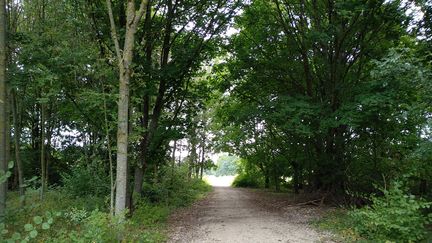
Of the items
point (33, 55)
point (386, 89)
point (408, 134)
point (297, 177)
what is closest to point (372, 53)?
point (408, 134)

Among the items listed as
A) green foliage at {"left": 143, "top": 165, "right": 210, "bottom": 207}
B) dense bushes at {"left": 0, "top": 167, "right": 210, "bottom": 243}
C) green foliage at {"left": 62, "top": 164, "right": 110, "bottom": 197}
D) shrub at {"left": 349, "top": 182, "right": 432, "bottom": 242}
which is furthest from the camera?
green foliage at {"left": 143, "top": 165, "right": 210, "bottom": 207}

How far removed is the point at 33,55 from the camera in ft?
29.7

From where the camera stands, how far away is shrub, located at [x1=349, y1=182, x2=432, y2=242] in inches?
281

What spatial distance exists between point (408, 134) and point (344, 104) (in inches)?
143

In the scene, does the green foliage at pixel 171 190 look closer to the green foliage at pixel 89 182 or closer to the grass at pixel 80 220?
the grass at pixel 80 220

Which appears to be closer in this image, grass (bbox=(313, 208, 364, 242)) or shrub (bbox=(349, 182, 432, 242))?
shrub (bbox=(349, 182, 432, 242))

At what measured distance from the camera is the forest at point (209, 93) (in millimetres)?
7516

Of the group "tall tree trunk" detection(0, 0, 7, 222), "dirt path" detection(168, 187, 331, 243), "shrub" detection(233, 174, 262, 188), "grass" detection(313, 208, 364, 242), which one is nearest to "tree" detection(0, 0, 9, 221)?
"tall tree trunk" detection(0, 0, 7, 222)

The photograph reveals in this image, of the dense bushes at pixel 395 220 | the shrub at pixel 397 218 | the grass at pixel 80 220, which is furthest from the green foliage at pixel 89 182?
the shrub at pixel 397 218

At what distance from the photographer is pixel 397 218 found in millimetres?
7207

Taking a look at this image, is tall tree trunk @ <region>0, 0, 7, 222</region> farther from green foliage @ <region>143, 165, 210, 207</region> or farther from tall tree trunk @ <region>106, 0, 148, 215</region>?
green foliage @ <region>143, 165, 210, 207</region>

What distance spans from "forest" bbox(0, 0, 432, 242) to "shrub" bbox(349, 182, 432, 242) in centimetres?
3

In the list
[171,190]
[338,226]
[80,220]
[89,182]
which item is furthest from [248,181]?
[80,220]

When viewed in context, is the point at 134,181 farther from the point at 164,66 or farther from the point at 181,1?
the point at 181,1
